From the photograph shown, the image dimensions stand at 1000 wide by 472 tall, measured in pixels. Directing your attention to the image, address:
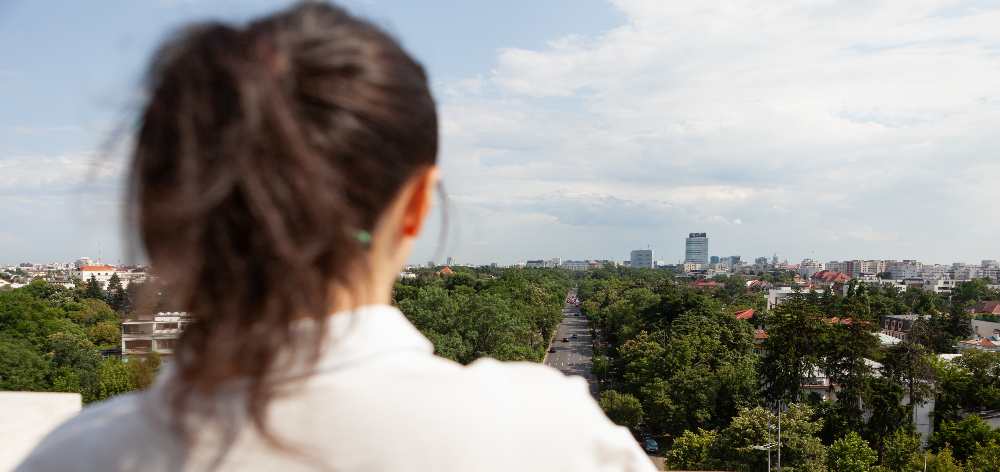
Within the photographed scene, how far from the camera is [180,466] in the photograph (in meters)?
0.49

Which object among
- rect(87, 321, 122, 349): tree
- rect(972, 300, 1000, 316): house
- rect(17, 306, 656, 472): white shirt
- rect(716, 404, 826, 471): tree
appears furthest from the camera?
rect(972, 300, 1000, 316): house

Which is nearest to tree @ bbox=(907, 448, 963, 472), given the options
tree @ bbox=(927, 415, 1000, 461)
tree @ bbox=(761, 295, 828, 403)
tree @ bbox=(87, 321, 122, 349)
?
tree @ bbox=(927, 415, 1000, 461)

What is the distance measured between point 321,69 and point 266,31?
0.06 m

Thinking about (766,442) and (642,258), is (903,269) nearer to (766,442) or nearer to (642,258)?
(642,258)

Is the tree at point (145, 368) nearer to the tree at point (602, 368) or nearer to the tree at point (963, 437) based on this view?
the tree at point (963, 437)

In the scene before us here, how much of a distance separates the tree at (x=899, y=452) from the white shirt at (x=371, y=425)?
18106mm

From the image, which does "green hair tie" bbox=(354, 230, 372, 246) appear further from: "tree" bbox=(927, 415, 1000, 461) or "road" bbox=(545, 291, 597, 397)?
"road" bbox=(545, 291, 597, 397)

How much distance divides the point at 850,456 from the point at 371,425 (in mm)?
16135

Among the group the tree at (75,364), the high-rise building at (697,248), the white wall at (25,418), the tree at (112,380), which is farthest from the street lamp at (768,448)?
the high-rise building at (697,248)

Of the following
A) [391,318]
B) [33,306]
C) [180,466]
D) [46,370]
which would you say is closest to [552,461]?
[391,318]

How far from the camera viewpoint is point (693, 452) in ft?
Answer: 51.6

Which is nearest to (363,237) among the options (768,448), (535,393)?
(535,393)

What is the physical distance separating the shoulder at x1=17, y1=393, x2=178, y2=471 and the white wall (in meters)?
1.60

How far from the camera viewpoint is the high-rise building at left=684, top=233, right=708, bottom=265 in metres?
181
